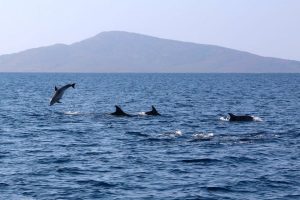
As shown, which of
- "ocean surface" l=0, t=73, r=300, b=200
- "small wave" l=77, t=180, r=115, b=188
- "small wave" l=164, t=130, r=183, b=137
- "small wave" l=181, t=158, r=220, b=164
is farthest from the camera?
"small wave" l=164, t=130, r=183, b=137

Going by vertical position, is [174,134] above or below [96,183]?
above

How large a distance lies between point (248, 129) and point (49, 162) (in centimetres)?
1802

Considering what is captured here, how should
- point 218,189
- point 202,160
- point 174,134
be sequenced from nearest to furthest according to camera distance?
point 218,189 < point 202,160 < point 174,134

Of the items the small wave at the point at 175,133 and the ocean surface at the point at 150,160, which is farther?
the small wave at the point at 175,133

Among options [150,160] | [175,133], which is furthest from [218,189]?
[175,133]

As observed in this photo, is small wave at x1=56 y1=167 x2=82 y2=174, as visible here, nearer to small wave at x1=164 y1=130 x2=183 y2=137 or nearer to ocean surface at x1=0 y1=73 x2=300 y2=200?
ocean surface at x1=0 y1=73 x2=300 y2=200

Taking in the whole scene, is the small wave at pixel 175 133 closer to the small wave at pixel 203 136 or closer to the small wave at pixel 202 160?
the small wave at pixel 203 136

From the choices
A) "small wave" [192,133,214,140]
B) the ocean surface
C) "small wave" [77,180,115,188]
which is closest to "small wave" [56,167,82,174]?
the ocean surface

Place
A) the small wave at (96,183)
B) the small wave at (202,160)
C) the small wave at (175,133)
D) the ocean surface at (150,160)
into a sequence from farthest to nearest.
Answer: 1. the small wave at (175,133)
2. the small wave at (202,160)
3. the small wave at (96,183)
4. the ocean surface at (150,160)

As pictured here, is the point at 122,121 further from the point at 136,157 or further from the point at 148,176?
the point at 148,176

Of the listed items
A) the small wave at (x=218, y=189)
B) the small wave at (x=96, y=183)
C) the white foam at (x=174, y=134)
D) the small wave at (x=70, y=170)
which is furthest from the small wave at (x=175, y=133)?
the small wave at (x=218, y=189)

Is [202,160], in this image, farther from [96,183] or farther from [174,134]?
[174,134]

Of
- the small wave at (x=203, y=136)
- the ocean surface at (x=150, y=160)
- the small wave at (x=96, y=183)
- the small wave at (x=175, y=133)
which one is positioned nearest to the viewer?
the ocean surface at (x=150, y=160)

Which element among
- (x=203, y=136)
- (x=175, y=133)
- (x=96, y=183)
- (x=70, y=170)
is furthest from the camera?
(x=175, y=133)
